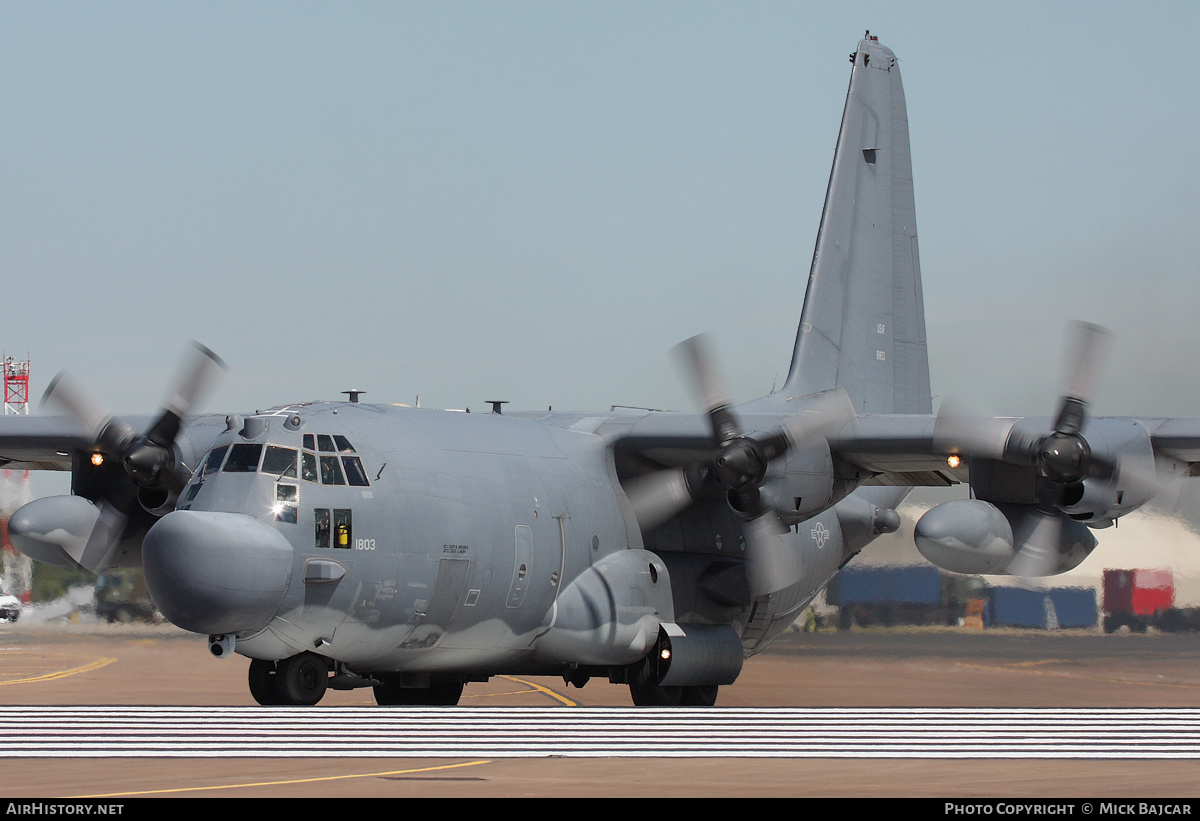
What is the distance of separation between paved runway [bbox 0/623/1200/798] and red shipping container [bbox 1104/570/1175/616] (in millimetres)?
474

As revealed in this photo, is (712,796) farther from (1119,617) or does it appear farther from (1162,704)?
(1119,617)

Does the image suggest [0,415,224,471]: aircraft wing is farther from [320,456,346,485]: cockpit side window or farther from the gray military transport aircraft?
[320,456,346,485]: cockpit side window

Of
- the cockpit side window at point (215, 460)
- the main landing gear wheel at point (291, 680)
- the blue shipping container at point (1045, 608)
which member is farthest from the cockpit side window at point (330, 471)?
the blue shipping container at point (1045, 608)

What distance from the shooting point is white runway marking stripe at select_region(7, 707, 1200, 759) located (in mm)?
11406

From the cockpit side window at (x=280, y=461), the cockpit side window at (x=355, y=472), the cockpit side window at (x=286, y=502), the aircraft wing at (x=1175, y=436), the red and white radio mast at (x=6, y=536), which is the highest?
the aircraft wing at (x=1175, y=436)

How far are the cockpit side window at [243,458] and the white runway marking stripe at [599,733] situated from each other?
2.24m

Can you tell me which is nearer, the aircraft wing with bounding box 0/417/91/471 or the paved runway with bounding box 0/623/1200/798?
the paved runway with bounding box 0/623/1200/798

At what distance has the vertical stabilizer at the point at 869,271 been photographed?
22.2 m

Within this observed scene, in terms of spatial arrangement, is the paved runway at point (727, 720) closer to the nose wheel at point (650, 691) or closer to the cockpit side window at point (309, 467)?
the nose wheel at point (650, 691)

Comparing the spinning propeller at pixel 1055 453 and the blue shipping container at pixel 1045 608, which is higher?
the spinning propeller at pixel 1055 453

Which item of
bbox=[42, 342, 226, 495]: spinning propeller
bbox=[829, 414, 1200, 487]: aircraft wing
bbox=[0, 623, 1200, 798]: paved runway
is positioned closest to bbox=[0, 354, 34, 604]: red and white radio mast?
bbox=[0, 623, 1200, 798]: paved runway

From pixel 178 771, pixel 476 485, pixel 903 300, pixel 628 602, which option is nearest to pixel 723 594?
pixel 628 602

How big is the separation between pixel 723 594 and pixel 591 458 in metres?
2.44

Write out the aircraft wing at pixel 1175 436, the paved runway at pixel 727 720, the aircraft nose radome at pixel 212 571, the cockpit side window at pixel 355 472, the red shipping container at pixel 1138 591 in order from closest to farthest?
1. the paved runway at pixel 727 720
2. the aircraft nose radome at pixel 212 571
3. the cockpit side window at pixel 355 472
4. the aircraft wing at pixel 1175 436
5. the red shipping container at pixel 1138 591
